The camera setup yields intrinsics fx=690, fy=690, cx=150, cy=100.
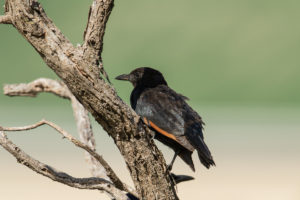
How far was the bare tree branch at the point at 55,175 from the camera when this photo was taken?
4.18 metres

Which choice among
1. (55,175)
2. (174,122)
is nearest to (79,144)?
(55,175)

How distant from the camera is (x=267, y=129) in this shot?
24688mm

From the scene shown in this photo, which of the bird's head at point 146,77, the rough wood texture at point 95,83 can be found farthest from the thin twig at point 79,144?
the bird's head at point 146,77

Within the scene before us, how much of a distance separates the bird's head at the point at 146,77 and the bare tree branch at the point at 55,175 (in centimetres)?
157

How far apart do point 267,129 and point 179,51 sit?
664 cm

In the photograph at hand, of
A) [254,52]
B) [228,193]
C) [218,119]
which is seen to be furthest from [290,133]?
[228,193]

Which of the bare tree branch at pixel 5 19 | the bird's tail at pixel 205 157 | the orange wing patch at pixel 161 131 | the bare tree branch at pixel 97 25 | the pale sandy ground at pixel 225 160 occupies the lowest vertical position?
the bird's tail at pixel 205 157

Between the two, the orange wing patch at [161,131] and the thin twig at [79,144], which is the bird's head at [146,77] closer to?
the orange wing patch at [161,131]

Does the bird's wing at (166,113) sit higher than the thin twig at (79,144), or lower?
higher

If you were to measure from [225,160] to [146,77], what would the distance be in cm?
1280

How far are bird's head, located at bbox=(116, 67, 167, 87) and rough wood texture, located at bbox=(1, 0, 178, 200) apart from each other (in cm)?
175

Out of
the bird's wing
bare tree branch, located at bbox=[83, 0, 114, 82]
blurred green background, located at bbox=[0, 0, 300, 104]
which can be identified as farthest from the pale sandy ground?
bare tree branch, located at bbox=[83, 0, 114, 82]

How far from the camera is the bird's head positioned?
577cm

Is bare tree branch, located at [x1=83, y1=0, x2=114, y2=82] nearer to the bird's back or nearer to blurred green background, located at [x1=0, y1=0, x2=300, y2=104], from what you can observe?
the bird's back
